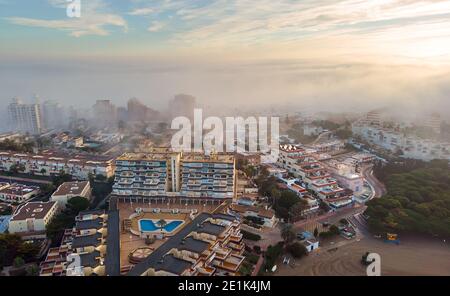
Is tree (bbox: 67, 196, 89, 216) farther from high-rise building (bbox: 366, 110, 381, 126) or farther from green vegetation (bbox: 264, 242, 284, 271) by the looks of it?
high-rise building (bbox: 366, 110, 381, 126)

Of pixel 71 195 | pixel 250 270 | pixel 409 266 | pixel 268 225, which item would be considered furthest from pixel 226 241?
pixel 71 195

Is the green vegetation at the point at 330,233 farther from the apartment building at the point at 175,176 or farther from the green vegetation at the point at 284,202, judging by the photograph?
the apartment building at the point at 175,176

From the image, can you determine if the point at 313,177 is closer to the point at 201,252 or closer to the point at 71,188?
the point at 201,252

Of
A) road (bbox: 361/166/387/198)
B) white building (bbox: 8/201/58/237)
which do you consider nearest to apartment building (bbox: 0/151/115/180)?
white building (bbox: 8/201/58/237)

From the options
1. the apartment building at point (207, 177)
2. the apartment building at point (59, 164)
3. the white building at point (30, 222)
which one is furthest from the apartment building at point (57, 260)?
the apartment building at point (59, 164)

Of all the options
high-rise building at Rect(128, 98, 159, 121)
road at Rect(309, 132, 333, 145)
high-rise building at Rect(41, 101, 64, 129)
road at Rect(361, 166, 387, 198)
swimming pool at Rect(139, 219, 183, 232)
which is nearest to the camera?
swimming pool at Rect(139, 219, 183, 232)
